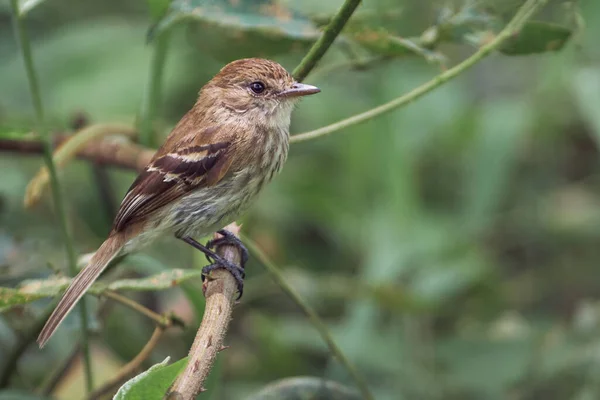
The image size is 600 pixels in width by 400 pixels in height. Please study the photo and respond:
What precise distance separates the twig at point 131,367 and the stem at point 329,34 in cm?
89

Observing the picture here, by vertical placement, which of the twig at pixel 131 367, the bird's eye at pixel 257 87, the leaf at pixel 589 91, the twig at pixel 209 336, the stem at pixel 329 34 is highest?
the leaf at pixel 589 91

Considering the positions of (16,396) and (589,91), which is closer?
(16,396)

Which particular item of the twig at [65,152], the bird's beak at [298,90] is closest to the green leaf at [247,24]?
the bird's beak at [298,90]

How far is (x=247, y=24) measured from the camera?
9.57 feet

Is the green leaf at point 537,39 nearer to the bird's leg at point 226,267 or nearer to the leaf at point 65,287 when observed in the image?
the bird's leg at point 226,267

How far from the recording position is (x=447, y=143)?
503cm

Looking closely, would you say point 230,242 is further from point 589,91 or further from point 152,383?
point 589,91

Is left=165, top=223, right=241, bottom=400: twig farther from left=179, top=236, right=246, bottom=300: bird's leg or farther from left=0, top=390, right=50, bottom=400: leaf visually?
left=0, top=390, right=50, bottom=400: leaf

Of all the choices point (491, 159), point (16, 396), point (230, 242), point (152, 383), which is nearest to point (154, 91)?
point (230, 242)

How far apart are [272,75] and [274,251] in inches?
59.7

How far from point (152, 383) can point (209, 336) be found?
0.92 feet

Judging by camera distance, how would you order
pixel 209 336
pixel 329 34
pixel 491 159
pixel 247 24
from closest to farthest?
pixel 209 336
pixel 329 34
pixel 247 24
pixel 491 159

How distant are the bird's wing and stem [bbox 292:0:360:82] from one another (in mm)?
716

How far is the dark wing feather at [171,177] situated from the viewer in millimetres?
3133
